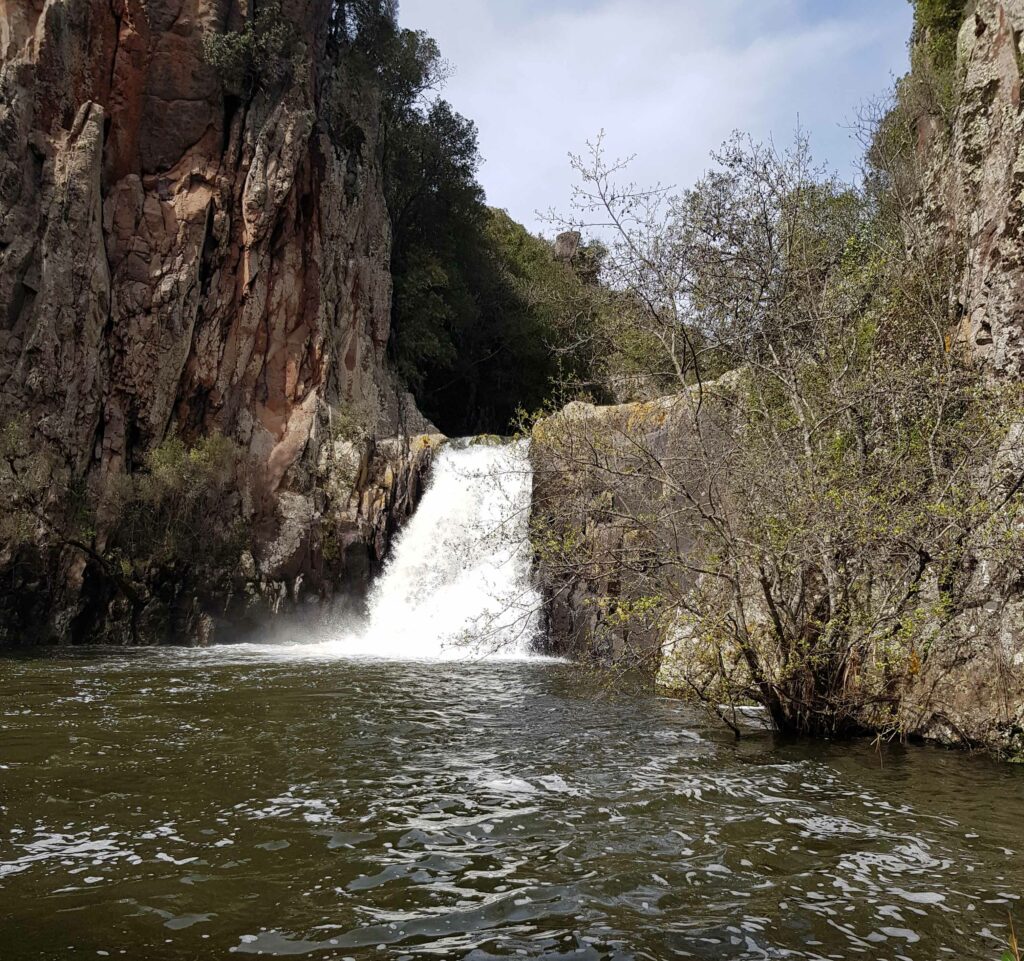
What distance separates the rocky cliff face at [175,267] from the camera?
2070 cm

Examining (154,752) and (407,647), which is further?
(407,647)

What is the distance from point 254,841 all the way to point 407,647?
14.2m

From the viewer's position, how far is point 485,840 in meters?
6.10

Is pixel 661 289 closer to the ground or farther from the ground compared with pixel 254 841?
farther from the ground

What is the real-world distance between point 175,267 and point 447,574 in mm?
11061

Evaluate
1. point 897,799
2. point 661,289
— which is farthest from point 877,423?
point 897,799

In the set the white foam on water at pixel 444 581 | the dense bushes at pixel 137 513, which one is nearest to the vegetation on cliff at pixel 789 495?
the white foam on water at pixel 444 581

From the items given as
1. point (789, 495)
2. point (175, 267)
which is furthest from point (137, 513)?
point (789, 495)

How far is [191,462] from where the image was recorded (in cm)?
2248

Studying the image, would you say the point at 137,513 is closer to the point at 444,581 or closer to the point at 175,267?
the point at 175,267

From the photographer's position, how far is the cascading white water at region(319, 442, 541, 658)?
1998 cm

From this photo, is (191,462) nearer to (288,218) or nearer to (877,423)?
(288,218)

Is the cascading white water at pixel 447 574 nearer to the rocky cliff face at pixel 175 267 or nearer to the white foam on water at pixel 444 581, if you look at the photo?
the white foam on water at pixel 444 581

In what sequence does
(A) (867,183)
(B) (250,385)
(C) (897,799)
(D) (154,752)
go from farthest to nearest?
(B) (250,385)
(A) (867,183)
(D) (154,752)
(C) (897,799)
